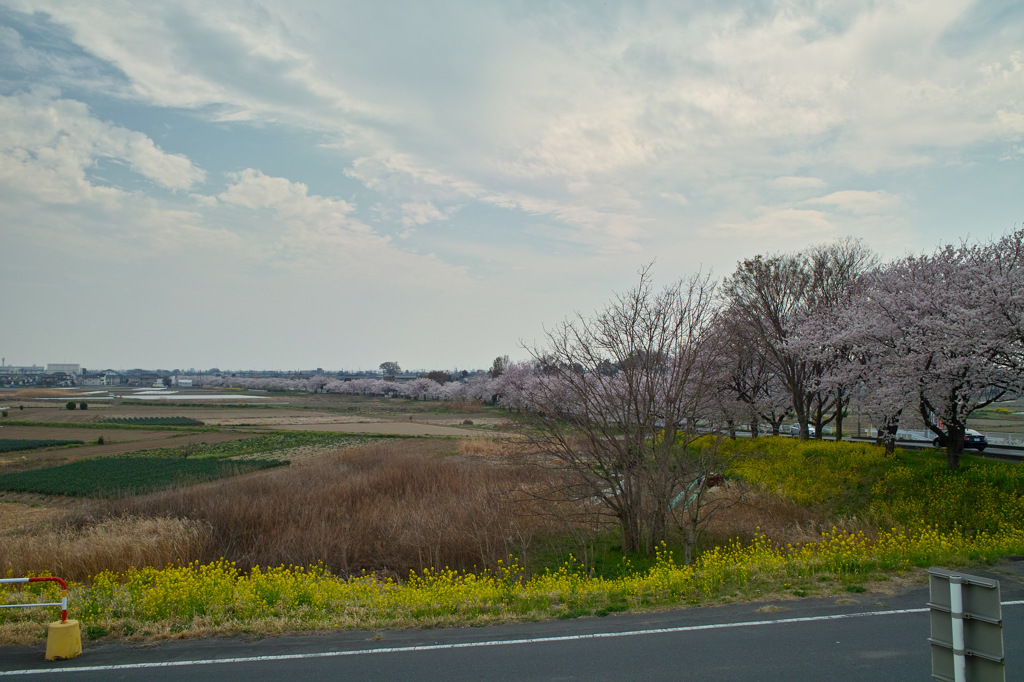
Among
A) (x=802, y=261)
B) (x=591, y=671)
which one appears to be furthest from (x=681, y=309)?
(x=802, y=261)

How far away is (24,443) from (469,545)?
52662mm

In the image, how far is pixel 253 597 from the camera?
8.73 meters

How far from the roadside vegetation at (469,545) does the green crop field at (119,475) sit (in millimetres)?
8407

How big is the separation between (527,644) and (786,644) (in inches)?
115

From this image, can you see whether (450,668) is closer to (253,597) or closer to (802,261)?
(253,597)

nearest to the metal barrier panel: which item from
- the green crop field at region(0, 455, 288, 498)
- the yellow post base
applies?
the yellow post base

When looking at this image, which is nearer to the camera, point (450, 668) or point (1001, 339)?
point (450, 668)

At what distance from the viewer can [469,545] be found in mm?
16094

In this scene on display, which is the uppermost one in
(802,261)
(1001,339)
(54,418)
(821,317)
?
(802,261)

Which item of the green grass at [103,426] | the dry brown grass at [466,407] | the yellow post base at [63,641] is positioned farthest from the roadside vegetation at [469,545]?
the dry brown grass at [466,407]

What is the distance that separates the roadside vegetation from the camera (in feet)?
27.6

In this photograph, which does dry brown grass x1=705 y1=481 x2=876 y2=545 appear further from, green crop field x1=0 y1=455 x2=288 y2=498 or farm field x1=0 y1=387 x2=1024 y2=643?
green crop field x1=0 y1=455 x2=288 y2=498

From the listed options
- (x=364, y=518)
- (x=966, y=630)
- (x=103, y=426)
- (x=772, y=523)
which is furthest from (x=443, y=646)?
(x=103, y=426)

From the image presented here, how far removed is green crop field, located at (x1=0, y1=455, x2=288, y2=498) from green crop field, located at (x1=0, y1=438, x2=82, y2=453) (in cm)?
1148
